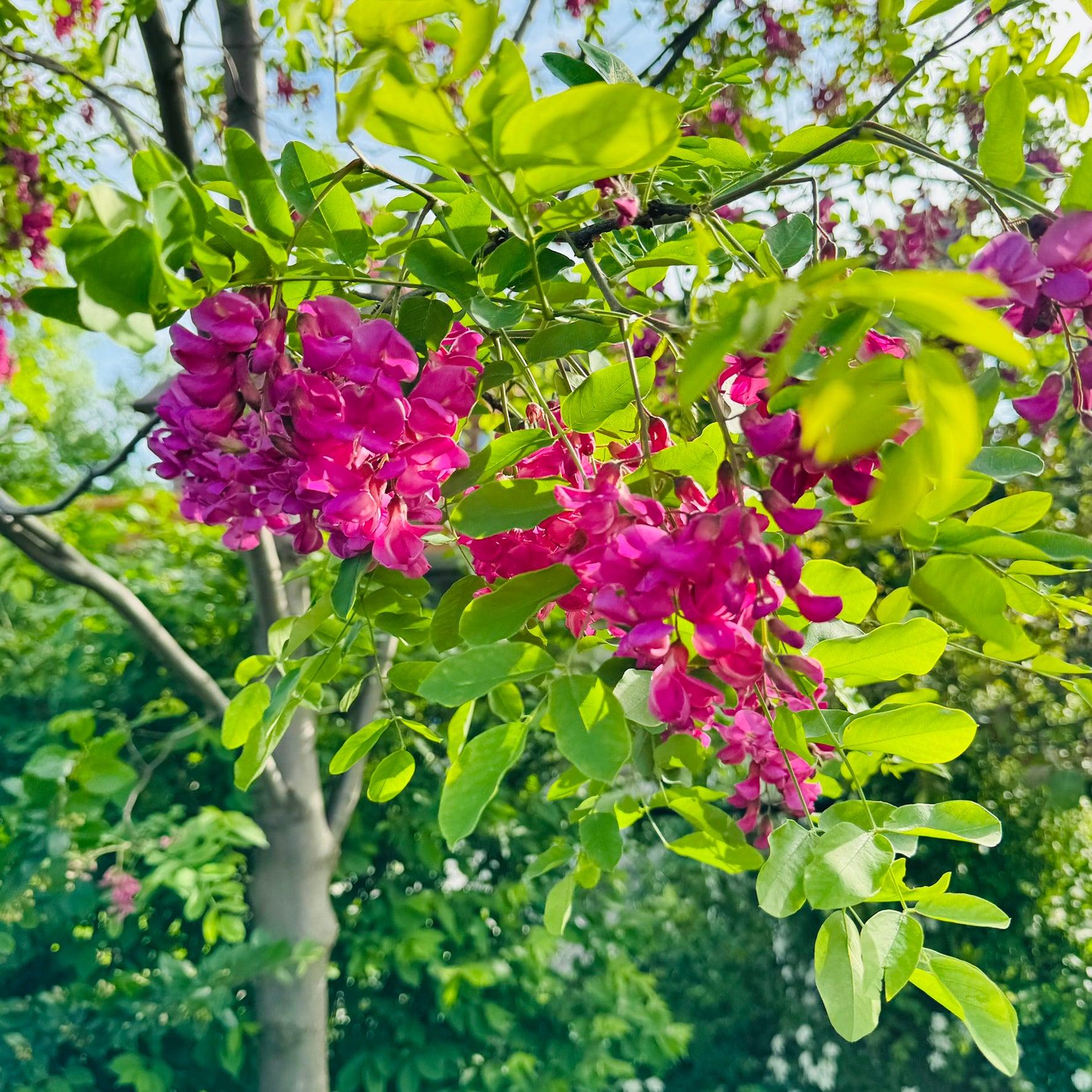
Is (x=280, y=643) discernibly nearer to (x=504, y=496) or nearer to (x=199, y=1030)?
(x=504, y=496)

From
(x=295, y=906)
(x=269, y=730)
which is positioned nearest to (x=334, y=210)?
(x=269, y=730)

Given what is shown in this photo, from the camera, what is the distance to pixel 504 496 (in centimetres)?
50

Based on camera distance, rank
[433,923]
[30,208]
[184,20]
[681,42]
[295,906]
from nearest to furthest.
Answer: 1. [184,20]
2. [681,42]
3. [295,906]
4. [30,208]
5. [433,923]

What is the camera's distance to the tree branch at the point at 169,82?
135 centimetres

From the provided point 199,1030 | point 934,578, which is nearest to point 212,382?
point 934,578

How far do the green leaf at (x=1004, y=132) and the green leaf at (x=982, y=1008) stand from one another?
0.47m

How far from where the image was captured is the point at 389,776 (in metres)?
0.74

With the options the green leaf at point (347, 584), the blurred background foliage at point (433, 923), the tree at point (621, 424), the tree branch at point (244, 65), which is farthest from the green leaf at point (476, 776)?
the tree branch at point (244, 65)

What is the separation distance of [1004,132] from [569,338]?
0.27m

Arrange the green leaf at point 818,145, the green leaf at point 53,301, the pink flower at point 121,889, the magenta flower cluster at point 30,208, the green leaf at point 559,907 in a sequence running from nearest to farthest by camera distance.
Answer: the green leaf at point 53,301 → the green leaf at point 818,145 → the green leaf at point 559,907 → the pink flower at point 121,889 → the magenta flower cluster at point 30,208

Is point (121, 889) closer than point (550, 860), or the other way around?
point (550, 860)

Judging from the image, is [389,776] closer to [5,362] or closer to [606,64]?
[606,64]

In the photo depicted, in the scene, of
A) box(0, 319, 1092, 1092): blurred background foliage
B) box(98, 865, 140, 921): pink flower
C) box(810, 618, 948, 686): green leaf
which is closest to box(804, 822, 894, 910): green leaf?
box(810, 618, 948, 686): green leaf

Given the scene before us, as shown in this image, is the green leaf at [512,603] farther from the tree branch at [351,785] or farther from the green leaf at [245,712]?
the tree branch at [351,785]
